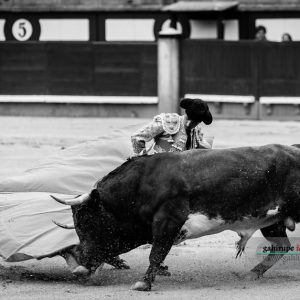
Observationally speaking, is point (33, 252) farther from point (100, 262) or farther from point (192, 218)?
point (192, 218)

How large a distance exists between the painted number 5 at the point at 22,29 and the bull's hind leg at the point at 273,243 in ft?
45.5

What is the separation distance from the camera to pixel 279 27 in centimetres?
1858

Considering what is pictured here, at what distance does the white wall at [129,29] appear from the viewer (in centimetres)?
1939

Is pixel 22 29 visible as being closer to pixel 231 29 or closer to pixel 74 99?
pixel 74 99

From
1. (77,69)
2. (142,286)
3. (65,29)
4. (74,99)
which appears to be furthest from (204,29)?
(142,286)

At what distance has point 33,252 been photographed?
19.6 feet

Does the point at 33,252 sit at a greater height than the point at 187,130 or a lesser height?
lesser

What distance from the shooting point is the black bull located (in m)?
5.74

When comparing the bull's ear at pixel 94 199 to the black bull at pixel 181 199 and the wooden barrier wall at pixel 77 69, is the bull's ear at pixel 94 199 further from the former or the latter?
the wooden barrier wall at pixel 77 69

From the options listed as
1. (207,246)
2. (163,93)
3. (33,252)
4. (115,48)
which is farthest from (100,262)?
(115,48)

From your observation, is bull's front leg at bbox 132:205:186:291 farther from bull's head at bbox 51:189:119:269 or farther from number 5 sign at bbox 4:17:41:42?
number 5 sign at bbox 4:17:41:42

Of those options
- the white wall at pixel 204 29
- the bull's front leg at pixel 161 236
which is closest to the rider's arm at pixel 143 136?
the bull's front leg at pixel 161 236

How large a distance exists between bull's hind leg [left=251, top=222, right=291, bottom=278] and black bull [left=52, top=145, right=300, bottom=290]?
0.71ft

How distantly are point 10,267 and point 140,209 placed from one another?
1058mm
